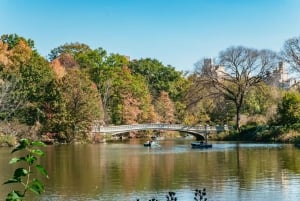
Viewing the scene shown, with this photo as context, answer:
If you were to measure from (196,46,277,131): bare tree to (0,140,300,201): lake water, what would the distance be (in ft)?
81.2

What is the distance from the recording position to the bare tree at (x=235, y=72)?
5947 cm

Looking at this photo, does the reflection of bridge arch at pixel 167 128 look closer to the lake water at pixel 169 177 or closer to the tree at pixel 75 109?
the tree at pixel 75 109

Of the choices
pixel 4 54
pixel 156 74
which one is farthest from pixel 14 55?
pixel 156 74

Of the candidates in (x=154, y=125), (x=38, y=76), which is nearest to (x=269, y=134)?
(x=154, y=125)

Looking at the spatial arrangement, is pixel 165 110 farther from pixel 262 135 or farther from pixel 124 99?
pixel 262 135

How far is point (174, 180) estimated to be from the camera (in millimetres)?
22859

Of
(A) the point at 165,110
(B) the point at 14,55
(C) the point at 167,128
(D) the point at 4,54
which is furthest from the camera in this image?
(A) the point at 165,110

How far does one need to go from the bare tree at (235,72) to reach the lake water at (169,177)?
24.8 meters

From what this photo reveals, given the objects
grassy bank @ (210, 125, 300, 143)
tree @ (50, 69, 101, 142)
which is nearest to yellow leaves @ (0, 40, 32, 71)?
tree @ (50, 69, 101, 142)

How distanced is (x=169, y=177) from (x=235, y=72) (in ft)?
124

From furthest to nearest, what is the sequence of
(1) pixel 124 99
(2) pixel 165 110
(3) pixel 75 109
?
(2) pixel 165 110 < (1) pixel 124 99 < (3) pixel 75 109

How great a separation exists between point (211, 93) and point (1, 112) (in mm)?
21985

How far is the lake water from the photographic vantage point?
61.6ft

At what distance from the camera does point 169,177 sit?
24016 mm
